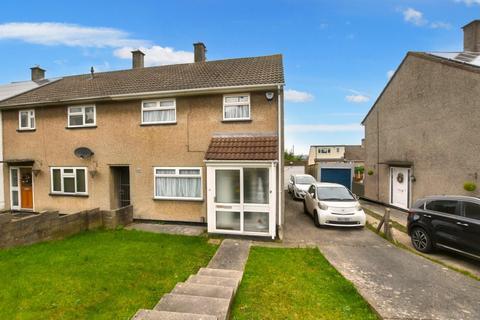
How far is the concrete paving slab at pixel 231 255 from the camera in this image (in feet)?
20.0

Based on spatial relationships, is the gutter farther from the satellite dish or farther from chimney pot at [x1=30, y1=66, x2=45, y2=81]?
chimney pot at [x1=30, y1=66, x2=45, y2=81]

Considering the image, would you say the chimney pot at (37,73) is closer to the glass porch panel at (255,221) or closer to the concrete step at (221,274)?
the glass porch panel at (255,221)

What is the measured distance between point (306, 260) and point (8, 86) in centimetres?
2137

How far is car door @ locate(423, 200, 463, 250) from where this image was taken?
260 inches

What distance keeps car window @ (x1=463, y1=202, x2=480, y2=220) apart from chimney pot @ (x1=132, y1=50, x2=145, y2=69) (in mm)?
17024

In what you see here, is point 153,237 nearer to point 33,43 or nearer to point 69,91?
point 69,91

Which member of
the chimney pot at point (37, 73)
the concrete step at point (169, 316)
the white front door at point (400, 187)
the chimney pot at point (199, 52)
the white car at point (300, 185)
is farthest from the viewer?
the chimney pot at point (37, 73)

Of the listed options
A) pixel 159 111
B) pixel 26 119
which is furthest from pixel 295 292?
pixel 26 119

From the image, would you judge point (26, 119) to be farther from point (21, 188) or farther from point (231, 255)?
point (231, 255)

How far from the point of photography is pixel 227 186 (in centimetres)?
857

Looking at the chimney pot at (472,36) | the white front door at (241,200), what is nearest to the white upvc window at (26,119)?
the white front door at (241,200)

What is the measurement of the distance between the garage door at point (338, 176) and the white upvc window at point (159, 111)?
15039 mm

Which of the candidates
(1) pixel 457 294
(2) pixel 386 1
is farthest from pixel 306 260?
(2) pixel 386 1

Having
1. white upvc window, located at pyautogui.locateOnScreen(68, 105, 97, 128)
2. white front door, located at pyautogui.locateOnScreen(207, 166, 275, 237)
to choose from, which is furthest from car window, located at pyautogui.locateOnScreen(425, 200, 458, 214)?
white upvc window, located at pyautogui.locateOnScreen(68, 105, 97, 128)
